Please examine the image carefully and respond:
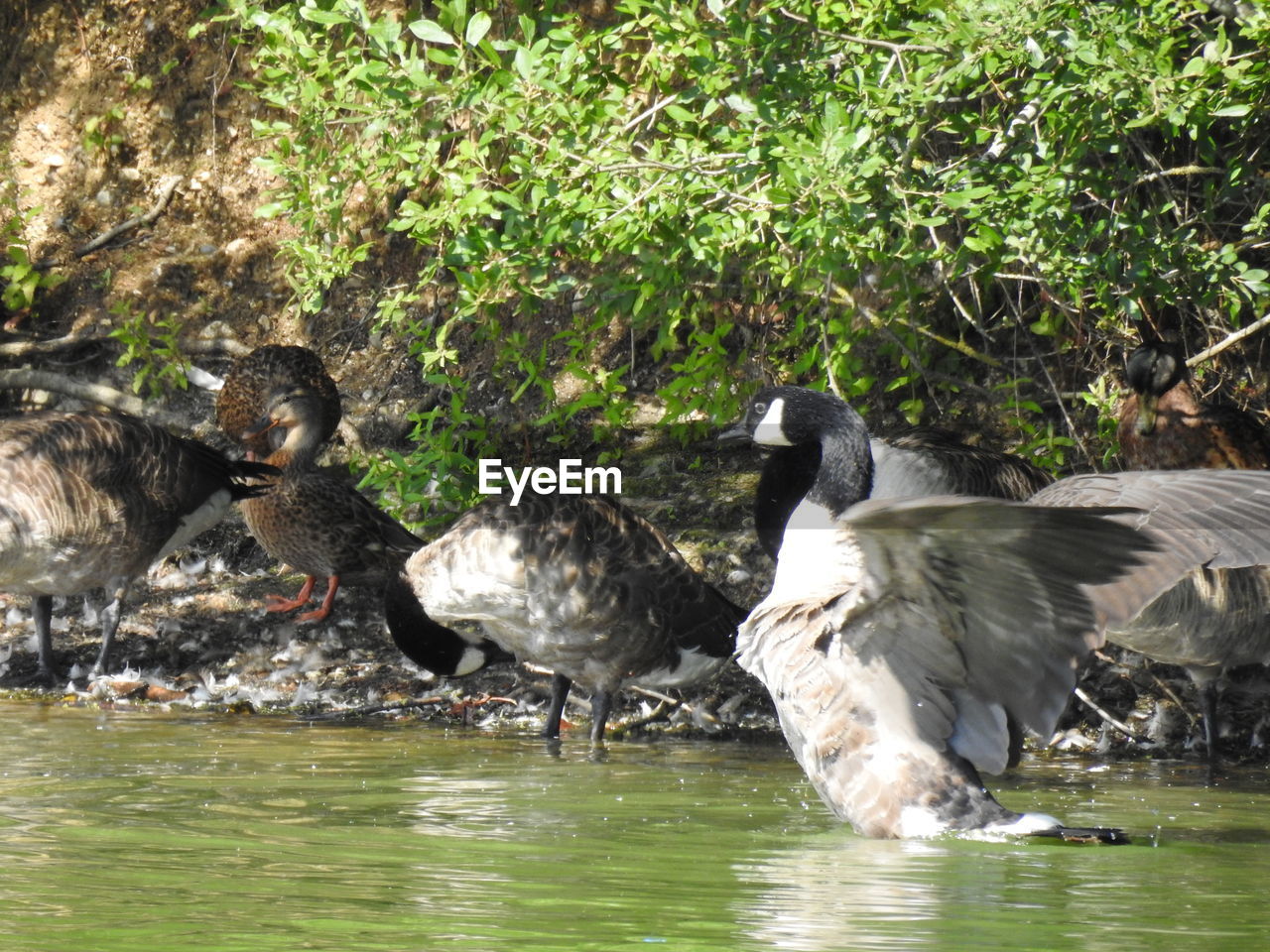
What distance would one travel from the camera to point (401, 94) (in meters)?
6.32

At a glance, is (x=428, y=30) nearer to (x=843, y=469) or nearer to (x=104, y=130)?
(x=843, y=469)

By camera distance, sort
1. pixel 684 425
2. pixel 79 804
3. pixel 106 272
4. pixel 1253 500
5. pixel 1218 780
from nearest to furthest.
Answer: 1. pixel 1253 500
2. pixel 79 804
3. pixel 1218 780
4. pixel 684 425
5. pixel 106 272

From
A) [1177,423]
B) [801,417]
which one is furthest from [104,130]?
[801,417]

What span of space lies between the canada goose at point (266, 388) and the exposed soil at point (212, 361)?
2.10ft

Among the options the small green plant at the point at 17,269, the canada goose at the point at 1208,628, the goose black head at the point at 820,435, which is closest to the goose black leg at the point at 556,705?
the goose black head at the point at 820,435

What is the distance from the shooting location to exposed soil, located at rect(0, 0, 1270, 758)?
7867 mm

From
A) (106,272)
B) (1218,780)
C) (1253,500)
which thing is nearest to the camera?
(1253,500)

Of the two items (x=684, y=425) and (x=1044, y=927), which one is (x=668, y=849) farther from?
(x=684, y=425)

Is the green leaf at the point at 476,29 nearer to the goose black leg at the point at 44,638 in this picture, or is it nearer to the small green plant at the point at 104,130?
the goose black leg at the point at 44,638

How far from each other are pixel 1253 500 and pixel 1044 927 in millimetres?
1483

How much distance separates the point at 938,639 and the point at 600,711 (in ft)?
8.82

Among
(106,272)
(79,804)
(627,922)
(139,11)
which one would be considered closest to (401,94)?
(79,804)

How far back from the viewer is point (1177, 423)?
8.13 meters

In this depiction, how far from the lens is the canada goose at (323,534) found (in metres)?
8.86
